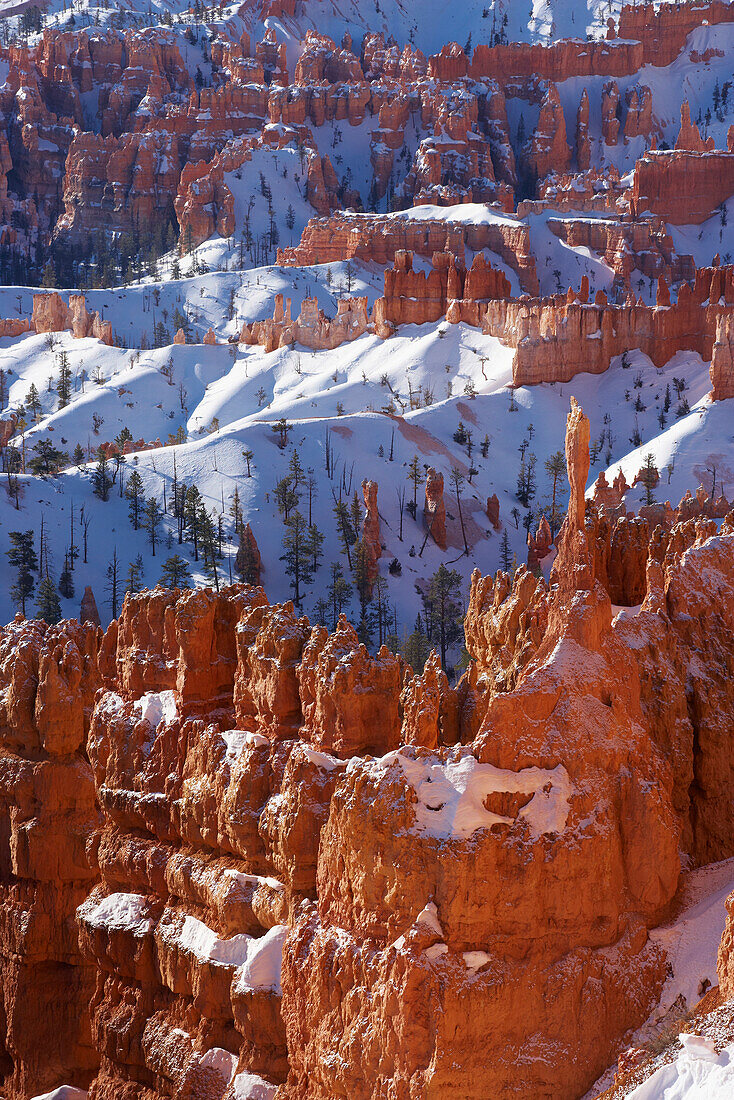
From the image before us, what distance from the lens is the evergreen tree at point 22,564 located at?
7788cm

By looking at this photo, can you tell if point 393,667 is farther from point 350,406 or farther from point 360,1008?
point 350,406

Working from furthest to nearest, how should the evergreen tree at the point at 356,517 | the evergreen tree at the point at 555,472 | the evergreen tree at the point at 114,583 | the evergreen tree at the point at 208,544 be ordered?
the evergreen tree at the point at 555,472, the evergreen tree at the point at 356,517, the evergreen tree at the point at 208,544, the evergreen tree at the point at 114,583

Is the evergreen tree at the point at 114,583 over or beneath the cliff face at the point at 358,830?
beneath

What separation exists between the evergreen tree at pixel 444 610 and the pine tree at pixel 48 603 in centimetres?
1777

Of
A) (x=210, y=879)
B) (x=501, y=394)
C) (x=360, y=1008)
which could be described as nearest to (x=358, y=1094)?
(x=360, y=1008)

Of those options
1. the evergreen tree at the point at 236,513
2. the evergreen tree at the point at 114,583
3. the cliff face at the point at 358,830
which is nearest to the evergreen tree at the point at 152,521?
the evergreen tree at the point at 114,583

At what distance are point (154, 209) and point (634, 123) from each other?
195 ft

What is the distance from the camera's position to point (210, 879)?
97.1ft

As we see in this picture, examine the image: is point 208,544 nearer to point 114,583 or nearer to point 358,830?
point 114,583

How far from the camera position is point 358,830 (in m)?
22.8

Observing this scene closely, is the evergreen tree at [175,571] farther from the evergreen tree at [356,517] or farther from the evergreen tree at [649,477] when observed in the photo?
the evergreen tree at [649,477]

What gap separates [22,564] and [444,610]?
2169 cm

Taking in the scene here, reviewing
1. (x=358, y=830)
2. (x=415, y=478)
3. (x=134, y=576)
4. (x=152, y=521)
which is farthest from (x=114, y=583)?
(x=358, y=830)

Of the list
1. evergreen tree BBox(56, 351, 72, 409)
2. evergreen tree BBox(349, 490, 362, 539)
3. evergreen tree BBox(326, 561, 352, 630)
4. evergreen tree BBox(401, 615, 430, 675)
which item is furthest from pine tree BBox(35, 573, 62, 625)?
evergreen tree BBox(56, 351, 72, 409)
